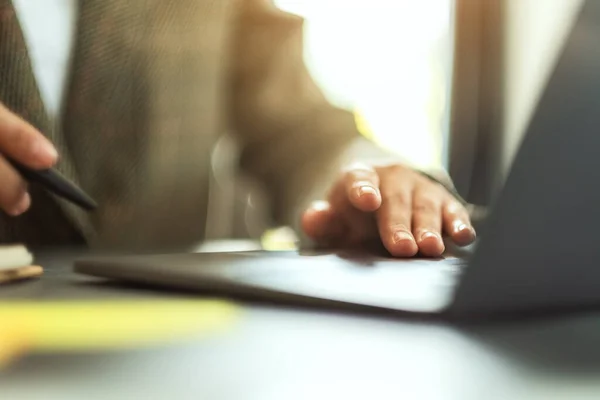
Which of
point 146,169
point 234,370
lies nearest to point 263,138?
point 146,169

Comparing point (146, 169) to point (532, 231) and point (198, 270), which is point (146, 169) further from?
point (532, 231)

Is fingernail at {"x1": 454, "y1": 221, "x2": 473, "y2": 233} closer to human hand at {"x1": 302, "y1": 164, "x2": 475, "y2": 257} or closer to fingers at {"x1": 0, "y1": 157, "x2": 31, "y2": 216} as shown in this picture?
human hand at {"x1": 302, "y1": 164, "x2": 475, "y2": 257}

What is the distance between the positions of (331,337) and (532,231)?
0.22 ft

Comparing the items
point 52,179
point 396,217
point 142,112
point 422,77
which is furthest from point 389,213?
point 422,77

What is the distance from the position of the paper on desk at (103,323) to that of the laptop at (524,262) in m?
0.02

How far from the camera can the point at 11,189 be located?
444 millimetres

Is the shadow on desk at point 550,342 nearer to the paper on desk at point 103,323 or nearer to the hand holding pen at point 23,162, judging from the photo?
the paper on desk at point 103,323

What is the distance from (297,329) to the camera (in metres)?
0.20

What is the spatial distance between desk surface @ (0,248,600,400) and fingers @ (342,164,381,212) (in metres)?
0.24

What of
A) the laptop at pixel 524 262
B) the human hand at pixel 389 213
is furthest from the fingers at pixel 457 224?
the laptop at pixel 524 262

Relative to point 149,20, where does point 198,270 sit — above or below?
below

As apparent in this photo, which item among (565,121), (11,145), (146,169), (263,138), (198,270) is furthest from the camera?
(263,138)

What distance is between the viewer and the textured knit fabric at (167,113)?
57 centimetres

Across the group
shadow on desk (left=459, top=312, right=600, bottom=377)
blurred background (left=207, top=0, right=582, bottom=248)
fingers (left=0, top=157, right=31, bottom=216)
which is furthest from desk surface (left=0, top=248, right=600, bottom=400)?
blurred background (left=207, top=0, right=582, bottom=248)
